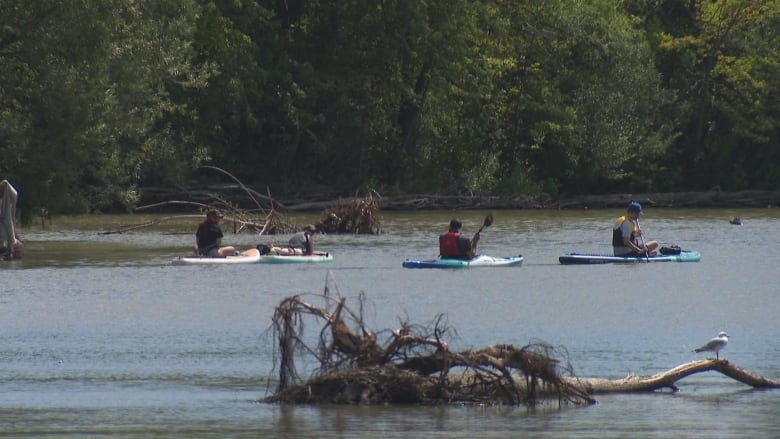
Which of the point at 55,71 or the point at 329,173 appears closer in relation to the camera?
the point at 55,71

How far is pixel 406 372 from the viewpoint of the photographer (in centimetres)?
1510

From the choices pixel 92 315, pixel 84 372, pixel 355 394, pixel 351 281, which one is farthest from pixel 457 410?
pixel 351 281

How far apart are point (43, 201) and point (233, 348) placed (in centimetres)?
2073

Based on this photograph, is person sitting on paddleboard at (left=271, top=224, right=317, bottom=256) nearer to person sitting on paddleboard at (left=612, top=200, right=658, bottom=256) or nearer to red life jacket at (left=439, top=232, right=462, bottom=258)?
red life jacket at (left=439, top=232, right=462, bottom=258)

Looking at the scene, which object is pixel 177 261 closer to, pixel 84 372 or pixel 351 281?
pixel 351 281

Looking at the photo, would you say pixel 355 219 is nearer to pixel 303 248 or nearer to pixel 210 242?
pixel 303 248

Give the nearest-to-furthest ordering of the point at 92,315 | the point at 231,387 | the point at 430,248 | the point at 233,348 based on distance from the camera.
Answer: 1. the point at 231,387
2. the point at 233,348
3. the point at 92,315
4. the point at 430,248

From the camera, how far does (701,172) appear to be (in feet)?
201

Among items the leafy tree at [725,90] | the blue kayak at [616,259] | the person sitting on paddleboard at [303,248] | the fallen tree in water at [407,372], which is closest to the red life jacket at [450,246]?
the blue kayak at [616,259]

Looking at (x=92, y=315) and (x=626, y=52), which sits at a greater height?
(x=626, y=52)

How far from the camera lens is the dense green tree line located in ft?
189

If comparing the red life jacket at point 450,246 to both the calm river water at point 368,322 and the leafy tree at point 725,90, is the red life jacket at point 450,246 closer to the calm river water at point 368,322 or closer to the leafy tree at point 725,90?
the calm river water at point 368,322

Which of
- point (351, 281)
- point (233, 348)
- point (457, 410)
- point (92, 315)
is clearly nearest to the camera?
point (457, 410)

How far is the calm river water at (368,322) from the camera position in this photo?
47.5 feet
